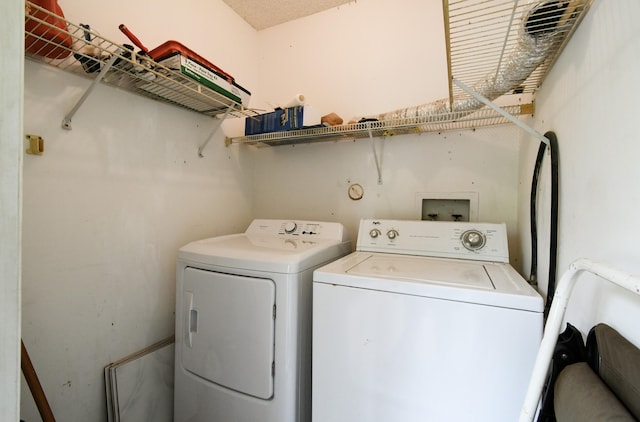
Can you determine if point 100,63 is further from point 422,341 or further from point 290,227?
point 422,341

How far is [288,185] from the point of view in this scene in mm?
2162

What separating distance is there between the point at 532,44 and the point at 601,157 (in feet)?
1.58

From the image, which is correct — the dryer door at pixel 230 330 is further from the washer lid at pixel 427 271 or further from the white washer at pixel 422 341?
the washer lid at pixel 427 271

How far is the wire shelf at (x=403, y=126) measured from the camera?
1.42 meters

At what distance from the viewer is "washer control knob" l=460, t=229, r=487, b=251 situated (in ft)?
4.32

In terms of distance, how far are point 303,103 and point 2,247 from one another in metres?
1.50

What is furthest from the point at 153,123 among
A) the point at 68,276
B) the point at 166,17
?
the point at 68,276

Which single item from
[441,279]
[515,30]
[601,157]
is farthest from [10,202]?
[515,30]

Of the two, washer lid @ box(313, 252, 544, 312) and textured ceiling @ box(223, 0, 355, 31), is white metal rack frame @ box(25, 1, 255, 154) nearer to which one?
textured ceiling @ box(223, 0, 355, 31)

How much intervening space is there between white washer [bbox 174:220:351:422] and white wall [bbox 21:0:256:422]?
0.94ft

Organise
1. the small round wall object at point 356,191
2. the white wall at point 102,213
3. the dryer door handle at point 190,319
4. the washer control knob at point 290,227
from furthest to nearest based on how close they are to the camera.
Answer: the small round wall object at point 356,191, the washer control knob at point 290,227, the dryer door handle at point 190,319, the white wall at point 102,213

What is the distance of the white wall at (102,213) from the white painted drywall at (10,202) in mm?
814

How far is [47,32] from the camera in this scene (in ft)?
3.14

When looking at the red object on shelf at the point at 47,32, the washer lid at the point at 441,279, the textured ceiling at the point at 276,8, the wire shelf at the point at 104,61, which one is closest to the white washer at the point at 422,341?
the washer lid at the point at 441,279
